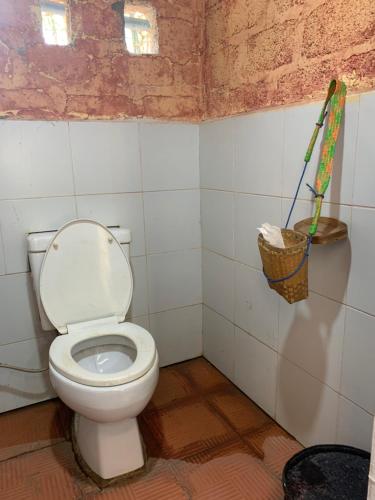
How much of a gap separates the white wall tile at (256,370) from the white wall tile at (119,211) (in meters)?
0.67

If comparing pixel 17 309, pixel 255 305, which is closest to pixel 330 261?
pixel 255 305

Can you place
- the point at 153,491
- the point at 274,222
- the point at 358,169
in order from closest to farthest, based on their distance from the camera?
the point at 358,169 → the point at 153,491 → the point at 274,222

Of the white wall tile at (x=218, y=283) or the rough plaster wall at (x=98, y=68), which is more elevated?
the rough plaster wall at (x=98, y=68)

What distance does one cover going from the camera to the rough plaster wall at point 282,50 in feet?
3.67

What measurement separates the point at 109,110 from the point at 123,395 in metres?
1.23

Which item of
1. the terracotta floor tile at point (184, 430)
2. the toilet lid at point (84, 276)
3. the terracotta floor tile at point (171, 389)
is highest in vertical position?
the toilet lid at point (84, 276)

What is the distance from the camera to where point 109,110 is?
1.76 metres

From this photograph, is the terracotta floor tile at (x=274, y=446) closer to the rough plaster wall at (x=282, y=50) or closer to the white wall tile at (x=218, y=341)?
the white wall tile at (x=218, y=341)

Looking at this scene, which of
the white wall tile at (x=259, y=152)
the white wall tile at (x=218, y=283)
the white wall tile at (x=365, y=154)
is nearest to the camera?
the white wall tile at (x=365, y=154)

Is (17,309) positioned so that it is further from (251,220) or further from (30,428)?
(251,220)

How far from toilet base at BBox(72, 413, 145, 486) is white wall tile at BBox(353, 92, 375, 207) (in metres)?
1.10

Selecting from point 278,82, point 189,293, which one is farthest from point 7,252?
point 278,82

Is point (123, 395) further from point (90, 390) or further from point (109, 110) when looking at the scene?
Answer: point (109, 110)

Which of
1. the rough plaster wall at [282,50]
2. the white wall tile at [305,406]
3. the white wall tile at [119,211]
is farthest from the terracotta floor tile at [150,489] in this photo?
the rough plaster wall at [282,50]
